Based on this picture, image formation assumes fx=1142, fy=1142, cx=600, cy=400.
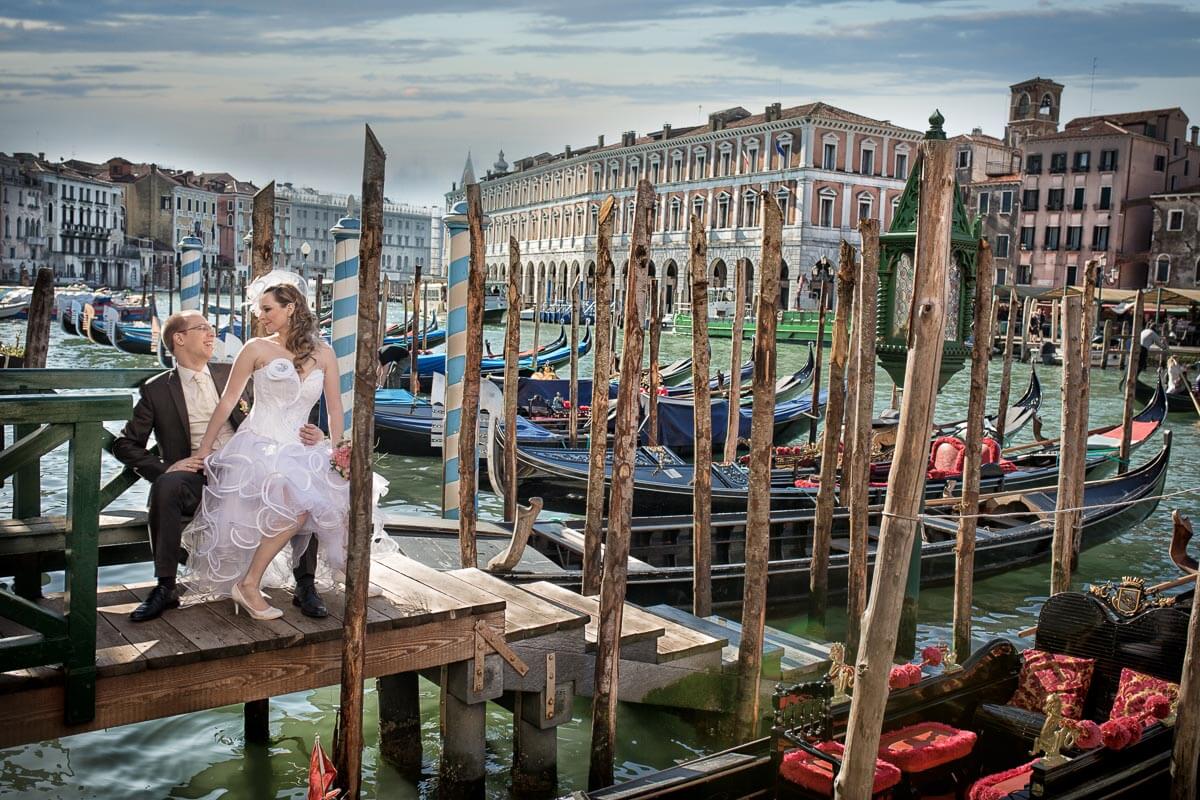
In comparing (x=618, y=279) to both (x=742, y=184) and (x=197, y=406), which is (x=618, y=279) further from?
(x=197, y=406)

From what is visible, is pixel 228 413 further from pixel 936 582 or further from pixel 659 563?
pixel 936 582

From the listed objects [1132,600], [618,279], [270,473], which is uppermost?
[618,279]

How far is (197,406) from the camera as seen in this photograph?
10.3 feet

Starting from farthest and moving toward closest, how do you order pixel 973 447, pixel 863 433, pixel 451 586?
pixel 973 447 < pixel 863 433 < pixel 451 586

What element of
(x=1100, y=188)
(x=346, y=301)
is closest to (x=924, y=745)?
(x=346, y=301)

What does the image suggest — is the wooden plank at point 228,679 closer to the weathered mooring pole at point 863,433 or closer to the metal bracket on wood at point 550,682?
the metal bracket on wood at point 550,682

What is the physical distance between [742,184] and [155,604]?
107ft

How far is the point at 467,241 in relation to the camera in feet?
19.1

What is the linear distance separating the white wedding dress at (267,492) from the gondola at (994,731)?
3.27 feet

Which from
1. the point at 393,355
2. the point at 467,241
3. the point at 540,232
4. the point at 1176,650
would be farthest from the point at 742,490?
the point at 540,232

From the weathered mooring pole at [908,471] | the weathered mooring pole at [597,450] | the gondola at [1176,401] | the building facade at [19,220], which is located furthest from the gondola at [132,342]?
the building facade at [19,220]

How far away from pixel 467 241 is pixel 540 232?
131ft

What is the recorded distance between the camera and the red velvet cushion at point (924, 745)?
3.23 meters

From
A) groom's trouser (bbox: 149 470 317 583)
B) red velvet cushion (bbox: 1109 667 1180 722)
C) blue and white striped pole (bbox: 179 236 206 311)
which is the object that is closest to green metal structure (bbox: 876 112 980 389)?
red velvet cushion (bbox: 1109 667 1180 722)
